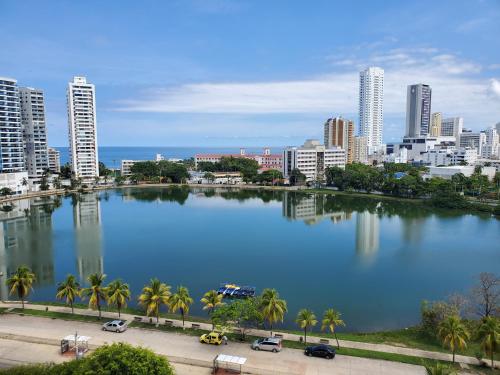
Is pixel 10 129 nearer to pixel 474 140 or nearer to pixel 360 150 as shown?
pixel 360 150

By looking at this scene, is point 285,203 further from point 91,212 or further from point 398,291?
point 398,291

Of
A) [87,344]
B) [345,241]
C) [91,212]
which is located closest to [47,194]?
[91,212]

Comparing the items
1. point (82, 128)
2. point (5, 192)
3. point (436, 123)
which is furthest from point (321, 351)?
point (436, 123)

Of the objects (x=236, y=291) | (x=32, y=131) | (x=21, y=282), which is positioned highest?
(x=32, y=131)

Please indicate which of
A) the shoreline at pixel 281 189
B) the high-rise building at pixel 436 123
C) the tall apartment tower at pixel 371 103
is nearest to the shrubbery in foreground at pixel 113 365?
the shoreline at pixel 281 189

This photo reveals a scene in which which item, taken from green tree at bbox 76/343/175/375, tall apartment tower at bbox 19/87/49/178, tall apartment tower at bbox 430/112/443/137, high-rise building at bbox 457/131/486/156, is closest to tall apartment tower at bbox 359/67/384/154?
tall apartment tower at bbox 430/112/443/137

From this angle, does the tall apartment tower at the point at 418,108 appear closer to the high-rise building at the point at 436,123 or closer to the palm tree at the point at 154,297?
the high-rise building at the point at 436,123
